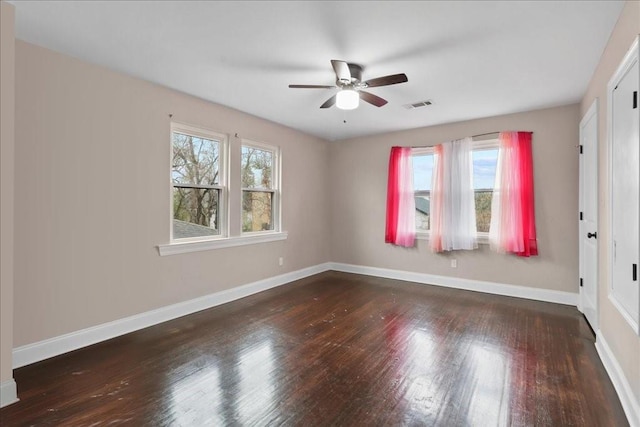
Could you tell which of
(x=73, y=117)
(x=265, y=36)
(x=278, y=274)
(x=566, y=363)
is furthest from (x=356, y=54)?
(x=278, y=274)

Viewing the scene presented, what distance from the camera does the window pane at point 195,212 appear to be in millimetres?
3684

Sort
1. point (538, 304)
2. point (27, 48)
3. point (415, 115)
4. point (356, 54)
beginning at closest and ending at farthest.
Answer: point (27, 48) < point (356, 54) < point (538, 304) < point (415, 115)

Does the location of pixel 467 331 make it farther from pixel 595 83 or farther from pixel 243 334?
pixel 595 83

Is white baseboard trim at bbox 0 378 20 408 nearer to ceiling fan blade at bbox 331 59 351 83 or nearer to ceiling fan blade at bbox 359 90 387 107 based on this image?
ceiling fan blade at bbox 331 59 351 83

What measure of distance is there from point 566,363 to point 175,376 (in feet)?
10.2

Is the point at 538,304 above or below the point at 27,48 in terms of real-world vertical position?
below

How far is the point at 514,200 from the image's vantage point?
168 inches

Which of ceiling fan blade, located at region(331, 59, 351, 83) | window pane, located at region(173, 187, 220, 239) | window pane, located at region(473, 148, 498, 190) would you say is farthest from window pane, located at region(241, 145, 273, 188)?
window pane, located at region(473, 148, 498, 190)

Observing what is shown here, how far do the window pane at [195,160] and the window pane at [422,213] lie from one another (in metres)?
3.26

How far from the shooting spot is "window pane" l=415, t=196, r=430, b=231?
17.1 ft

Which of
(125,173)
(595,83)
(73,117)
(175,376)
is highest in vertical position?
(595,83)

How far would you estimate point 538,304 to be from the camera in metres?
4.04

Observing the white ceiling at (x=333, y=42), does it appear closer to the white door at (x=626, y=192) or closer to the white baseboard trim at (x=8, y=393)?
the white door at (x=626, y=192)

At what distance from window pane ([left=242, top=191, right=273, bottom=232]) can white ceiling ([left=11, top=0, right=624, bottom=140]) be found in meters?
1.49
